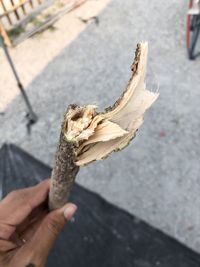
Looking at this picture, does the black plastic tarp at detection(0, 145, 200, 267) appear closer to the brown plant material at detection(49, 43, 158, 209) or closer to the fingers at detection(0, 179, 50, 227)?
the fingers at detection(0, 179, 50, 227)

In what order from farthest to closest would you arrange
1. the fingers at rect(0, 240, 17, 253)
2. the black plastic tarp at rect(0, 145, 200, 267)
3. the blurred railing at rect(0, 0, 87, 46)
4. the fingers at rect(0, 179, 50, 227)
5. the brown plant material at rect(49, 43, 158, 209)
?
1. the blurred railing at rect(0, 0, 87, 46)
2. the black plastic tarp at rect(0, 145, 200, 267)
3. the fingers at rect(0, 179, 50, 227)
4. the fingers at rect(0, 240, 17, 253)
5. the brown plant material at rect(49, 43, 158, 209)

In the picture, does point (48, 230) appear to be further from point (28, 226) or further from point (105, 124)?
point (105, 124)

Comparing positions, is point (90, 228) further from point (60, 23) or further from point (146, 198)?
point (60, 23)

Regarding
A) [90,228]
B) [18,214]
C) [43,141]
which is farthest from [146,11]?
[18,214]

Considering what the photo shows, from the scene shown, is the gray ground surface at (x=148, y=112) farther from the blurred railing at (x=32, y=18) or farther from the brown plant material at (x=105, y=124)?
the brown plant material at (x=105, y=124)

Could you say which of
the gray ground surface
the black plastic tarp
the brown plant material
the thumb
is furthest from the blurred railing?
the brown plant material

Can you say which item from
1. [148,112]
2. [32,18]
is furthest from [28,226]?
[32,18]

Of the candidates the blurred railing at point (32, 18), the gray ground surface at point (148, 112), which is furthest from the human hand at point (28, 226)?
the blurred railing at point (32, 18)
